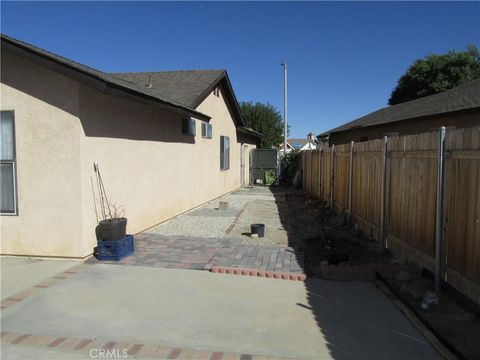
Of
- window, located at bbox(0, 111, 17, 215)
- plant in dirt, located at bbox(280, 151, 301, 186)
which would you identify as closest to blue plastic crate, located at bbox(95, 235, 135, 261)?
window, located at bbox(0, 111, 17, 215)

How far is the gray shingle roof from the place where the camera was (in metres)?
12.7

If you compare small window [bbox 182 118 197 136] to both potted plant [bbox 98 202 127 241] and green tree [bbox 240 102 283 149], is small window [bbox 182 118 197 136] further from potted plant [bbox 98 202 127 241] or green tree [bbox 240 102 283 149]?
green tree [bbox 240 102 283 149]

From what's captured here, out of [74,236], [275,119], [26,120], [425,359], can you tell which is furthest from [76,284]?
[275,119]

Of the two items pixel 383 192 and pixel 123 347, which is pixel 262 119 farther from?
pixel 123 347

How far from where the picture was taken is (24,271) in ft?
19.2

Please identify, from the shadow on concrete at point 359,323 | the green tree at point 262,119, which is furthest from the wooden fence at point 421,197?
the green tree at point 262,119

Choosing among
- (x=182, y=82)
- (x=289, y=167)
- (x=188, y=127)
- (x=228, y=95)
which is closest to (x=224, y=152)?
(x=228, y=95)

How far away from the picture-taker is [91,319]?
168 inches

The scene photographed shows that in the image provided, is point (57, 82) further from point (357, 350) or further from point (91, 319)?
point (357, 350)

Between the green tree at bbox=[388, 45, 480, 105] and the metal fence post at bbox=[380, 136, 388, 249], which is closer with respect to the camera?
the metal fence post at bbox=[380, 136, 388, 249]

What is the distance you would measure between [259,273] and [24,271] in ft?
11.4

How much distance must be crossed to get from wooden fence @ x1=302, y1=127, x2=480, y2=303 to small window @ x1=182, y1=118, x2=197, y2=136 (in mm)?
4854

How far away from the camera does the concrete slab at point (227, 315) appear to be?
381 centimetres

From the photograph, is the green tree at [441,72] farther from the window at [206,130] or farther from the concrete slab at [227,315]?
the concrete slab at [227,315]
